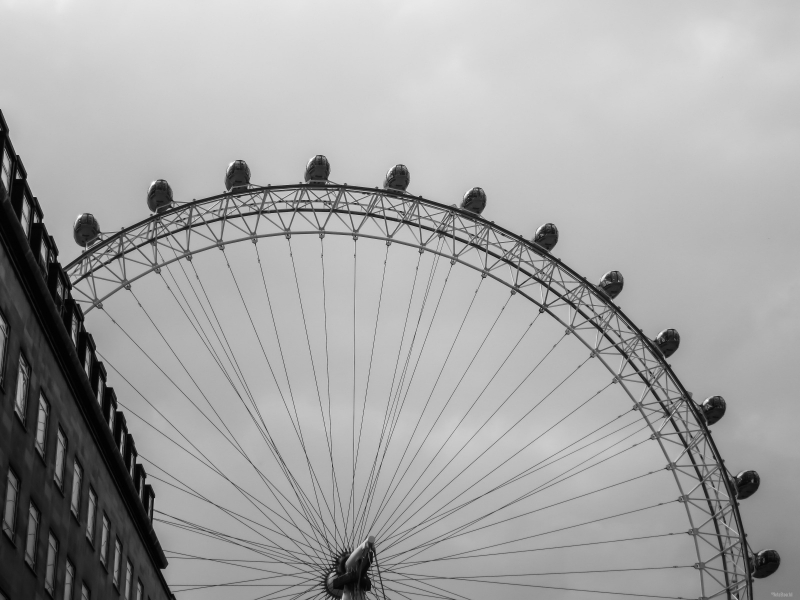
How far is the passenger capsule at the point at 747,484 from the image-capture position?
6431 cm

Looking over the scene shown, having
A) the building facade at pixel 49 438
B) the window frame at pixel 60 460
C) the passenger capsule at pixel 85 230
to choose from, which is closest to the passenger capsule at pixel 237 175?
the passenger capsule at pixel 85 230

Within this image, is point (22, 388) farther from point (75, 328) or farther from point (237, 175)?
point (237, 175)

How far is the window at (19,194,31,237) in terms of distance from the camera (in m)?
40.3

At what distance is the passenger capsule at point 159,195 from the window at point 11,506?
75.4 ft

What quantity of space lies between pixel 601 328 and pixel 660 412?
5109mm

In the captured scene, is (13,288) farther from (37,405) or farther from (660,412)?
(660,412)

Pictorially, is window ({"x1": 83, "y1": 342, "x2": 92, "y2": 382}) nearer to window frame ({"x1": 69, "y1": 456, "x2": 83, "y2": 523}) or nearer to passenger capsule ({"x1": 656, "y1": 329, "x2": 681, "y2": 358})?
window frame ({"x1": 69, "y1": 456, "x2": 83, "y2": 523})

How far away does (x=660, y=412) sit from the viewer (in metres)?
63.8

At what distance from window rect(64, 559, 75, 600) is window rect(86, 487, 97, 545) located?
7.32ft

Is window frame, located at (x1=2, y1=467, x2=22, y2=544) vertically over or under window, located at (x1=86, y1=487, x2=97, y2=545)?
under

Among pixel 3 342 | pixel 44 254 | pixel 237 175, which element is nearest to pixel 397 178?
pixel 237 175

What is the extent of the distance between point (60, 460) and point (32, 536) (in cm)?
404

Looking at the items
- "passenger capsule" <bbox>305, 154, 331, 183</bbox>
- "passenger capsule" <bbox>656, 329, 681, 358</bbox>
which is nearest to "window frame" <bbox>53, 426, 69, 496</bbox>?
"passenger capsule" <bbox>305, 154, 331, 183</bbox>

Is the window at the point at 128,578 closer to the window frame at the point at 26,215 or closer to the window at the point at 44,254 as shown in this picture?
the window at the point at 44,254
